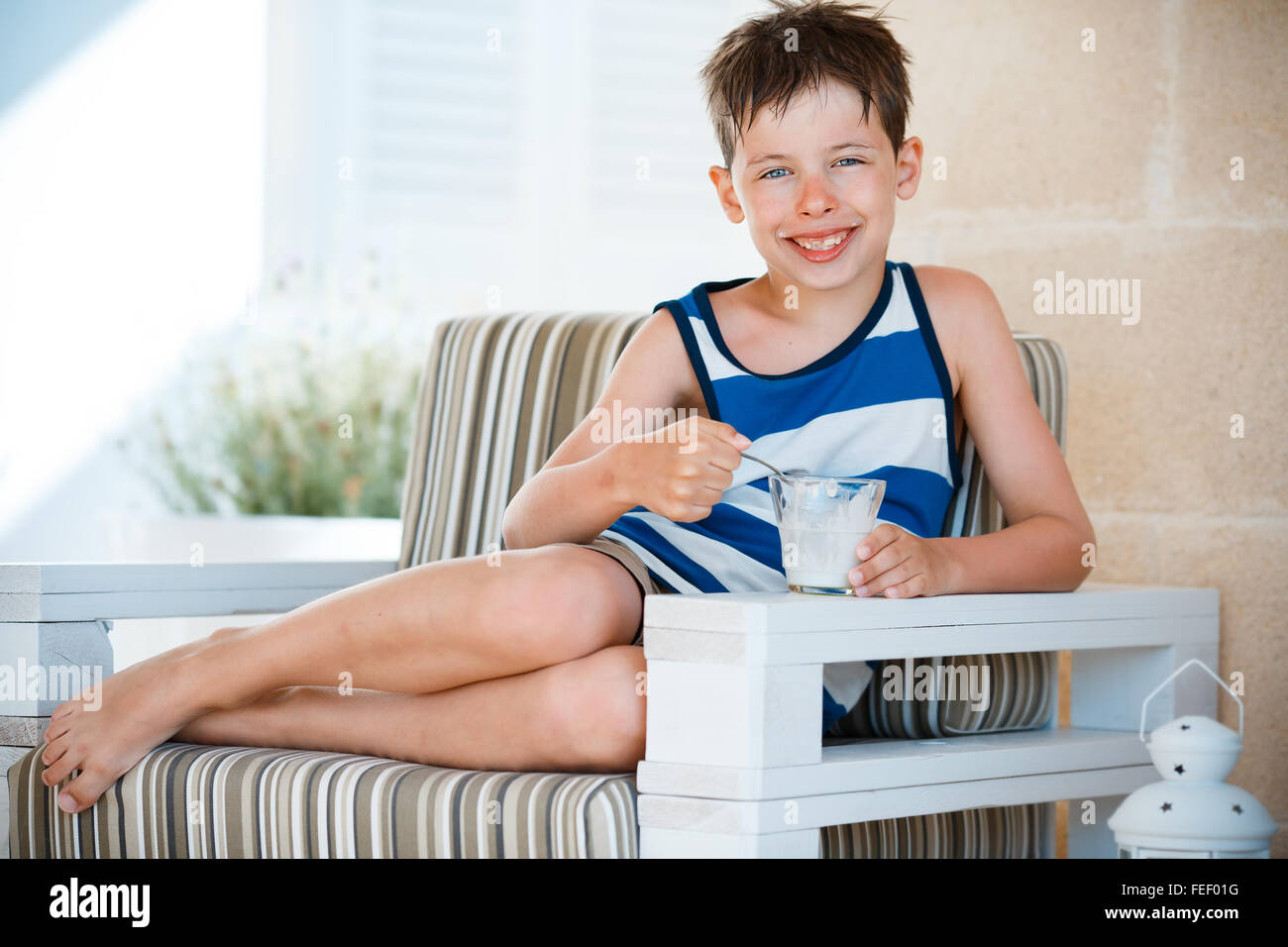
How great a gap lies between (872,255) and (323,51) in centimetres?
311

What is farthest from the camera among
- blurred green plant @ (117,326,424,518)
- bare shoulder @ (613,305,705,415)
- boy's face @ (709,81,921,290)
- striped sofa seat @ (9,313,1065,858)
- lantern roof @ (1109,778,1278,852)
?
blurred green plant @ (117,326,424,518)

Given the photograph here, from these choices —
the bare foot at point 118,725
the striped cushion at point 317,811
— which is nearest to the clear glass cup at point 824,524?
the striped cushion at point 317,811

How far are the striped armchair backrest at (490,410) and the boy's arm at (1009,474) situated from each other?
0.26m

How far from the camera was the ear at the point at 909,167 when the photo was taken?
5.59ft

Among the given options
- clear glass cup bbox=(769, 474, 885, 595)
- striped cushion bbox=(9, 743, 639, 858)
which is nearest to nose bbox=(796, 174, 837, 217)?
clear glass cup bbox=(769, 474, 885, 595)

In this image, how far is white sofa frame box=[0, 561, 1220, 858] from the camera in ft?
4.03

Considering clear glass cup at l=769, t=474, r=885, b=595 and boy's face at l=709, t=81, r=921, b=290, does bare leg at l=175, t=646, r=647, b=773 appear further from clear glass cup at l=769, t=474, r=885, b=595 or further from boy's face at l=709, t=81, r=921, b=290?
boy's face at l=709, t=81, r=921, b=290

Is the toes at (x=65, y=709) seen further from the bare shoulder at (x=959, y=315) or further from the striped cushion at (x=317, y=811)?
the bare shoulder at (x=959, y=315)

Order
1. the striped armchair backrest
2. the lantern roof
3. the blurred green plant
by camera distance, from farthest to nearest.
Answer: the blurred green plant
the striped armchair backrest
the lantern roof

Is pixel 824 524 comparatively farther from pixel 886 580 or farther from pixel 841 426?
pixel 841 426

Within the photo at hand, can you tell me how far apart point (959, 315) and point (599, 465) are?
48cm

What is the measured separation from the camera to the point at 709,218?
4.11 meters

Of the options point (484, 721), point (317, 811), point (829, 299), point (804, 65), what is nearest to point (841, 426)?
point (829, 299)

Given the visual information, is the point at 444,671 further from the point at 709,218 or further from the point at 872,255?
the point at 709,218
